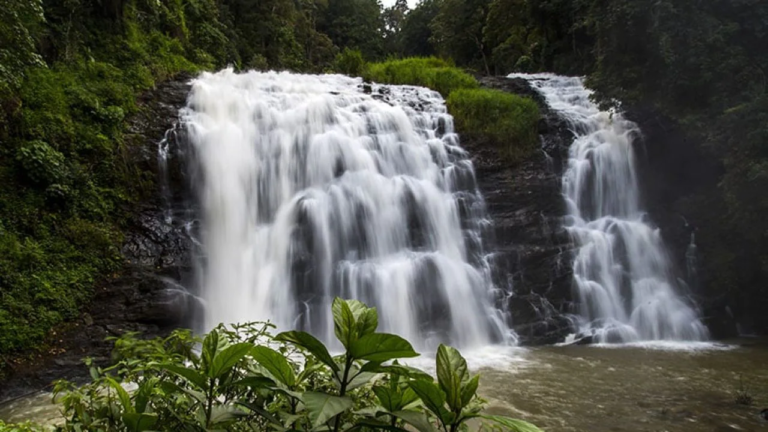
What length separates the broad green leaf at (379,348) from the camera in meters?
1.02

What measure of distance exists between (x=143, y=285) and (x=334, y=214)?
352cm

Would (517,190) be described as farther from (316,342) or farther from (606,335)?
(316,342)

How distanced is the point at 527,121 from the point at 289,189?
5.93 m

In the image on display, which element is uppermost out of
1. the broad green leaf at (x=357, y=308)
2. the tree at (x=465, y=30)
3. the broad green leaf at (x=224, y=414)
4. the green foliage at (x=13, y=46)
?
the tree at (x=465, y=30)

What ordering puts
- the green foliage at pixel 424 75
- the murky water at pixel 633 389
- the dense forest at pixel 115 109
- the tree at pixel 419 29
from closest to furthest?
the murky water at pixel 633 389 < the dense forest at pixel 115 109 < the green foliage at pixel 424 75 < the tree at pixel 419 29

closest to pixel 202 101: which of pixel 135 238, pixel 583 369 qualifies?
pixel 135 238

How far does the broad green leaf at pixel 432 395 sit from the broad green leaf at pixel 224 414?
446mm

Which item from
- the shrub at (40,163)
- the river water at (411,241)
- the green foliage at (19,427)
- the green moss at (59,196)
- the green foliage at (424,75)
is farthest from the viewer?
the green foliage at (424,75)

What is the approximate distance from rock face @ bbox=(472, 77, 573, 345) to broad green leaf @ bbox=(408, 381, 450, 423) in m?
7.62

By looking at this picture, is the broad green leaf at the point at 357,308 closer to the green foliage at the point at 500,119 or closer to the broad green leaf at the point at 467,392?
the broad green leaf at the point at 467,392

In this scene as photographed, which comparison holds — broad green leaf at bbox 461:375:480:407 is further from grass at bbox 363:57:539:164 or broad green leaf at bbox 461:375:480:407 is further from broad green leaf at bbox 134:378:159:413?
grass at bbox 363:57:539:164

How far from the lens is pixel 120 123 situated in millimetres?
9211

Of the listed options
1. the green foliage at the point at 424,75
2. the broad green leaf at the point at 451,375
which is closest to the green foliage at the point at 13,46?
the broad green leaf at the point at 451,375

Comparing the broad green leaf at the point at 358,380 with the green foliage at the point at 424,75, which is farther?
the green foliage at the point at 424,75
